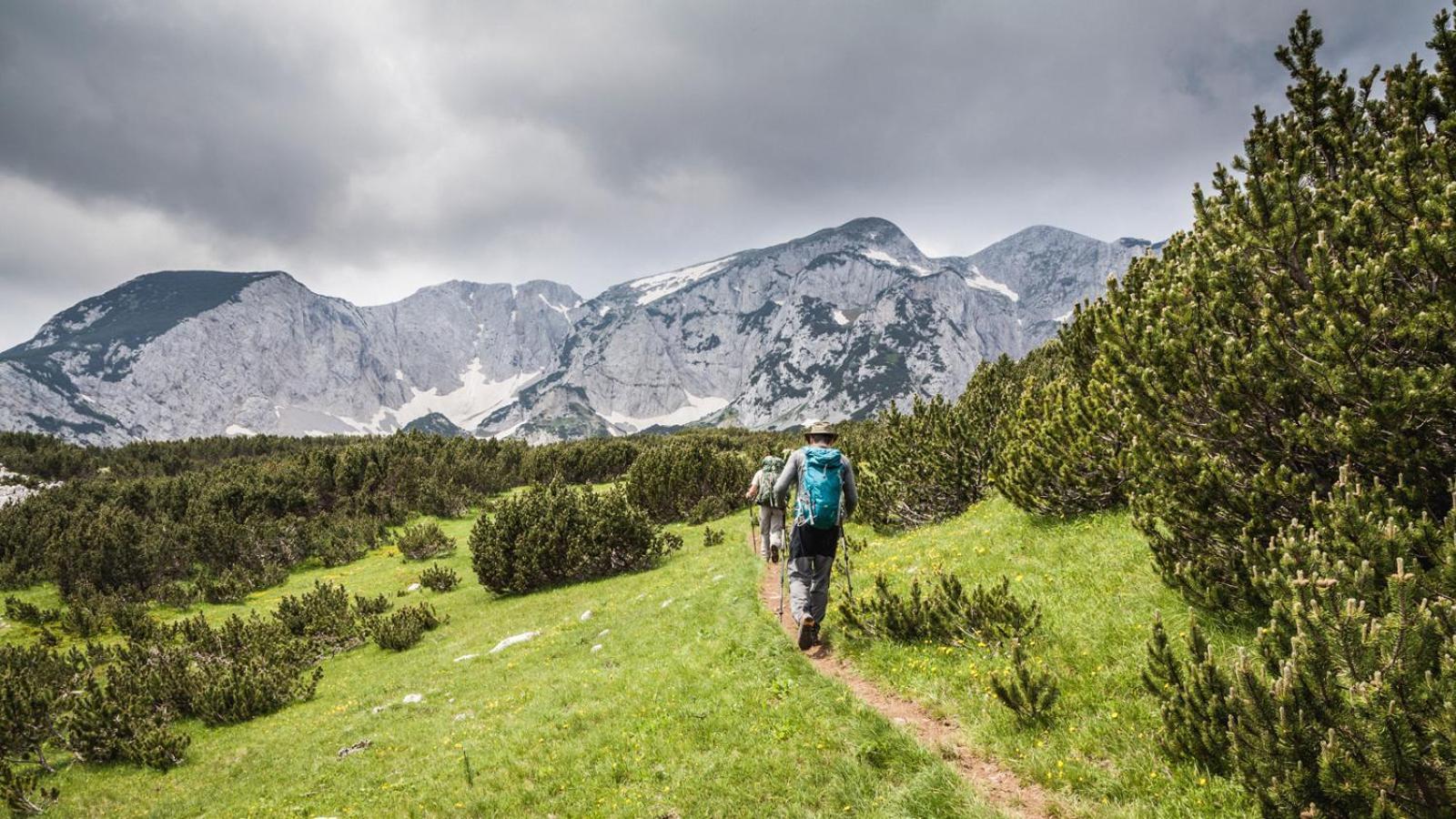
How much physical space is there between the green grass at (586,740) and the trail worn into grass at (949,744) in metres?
0.29

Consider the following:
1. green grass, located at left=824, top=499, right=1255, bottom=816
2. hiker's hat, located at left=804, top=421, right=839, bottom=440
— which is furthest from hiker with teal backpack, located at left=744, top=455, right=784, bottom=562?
hiker's hat, located at left=804, top=421, right=839, bottom=440

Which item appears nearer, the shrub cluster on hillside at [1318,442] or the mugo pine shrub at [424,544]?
the shrub cluster on hillside at [1318,442]

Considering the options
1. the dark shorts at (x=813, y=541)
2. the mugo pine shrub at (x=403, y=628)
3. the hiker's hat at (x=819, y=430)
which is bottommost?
the mugo pine shrub at (x=403, y=628)

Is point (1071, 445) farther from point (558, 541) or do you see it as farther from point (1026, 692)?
point (558, 541)

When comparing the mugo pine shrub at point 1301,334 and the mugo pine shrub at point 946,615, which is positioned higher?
the mugo pine shrub at point 1301,334

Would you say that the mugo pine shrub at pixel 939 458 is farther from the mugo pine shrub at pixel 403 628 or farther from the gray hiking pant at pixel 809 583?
the mugo pine shrub at pixel 403 628

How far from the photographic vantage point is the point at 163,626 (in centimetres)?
2338

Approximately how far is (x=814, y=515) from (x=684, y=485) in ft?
93.4

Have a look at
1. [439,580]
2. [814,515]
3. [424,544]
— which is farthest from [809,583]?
[424,544]

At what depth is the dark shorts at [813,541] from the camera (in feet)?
34.1

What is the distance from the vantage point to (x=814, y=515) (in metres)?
10.2

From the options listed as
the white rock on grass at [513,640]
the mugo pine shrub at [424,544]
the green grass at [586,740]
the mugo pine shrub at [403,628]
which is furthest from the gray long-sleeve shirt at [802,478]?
the mugo pine shrub at [424,544]

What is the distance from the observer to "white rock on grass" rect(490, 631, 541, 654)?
59.5 feet

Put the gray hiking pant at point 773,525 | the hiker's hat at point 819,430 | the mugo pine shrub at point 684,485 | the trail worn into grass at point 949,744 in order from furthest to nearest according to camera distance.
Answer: the mugo pine shrub at point 684,485, the gray hiking pant at point 773,525, the hiker's hat at point 819,430, the trail worn into grass at point 949,744
